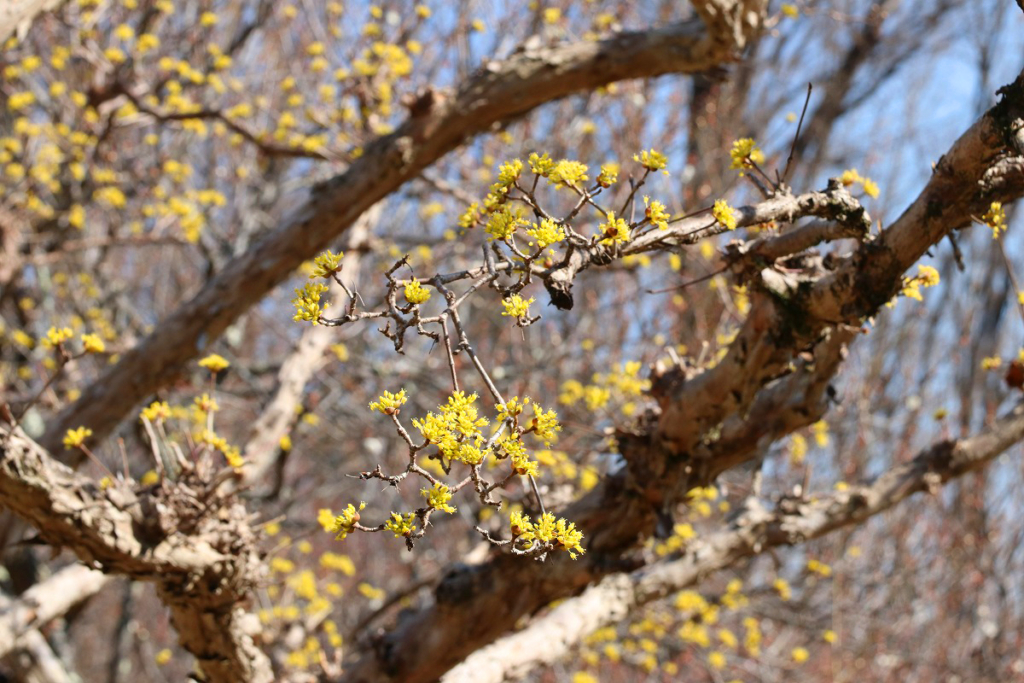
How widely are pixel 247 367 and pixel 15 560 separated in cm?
214

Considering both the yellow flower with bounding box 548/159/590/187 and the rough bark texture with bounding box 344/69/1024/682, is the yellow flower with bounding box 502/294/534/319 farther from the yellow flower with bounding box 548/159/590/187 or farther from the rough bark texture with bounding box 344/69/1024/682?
the rough bark texture with bounding box 344/69/1024/682

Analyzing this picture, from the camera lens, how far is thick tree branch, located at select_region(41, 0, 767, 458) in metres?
4.07

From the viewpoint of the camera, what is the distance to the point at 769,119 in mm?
10773

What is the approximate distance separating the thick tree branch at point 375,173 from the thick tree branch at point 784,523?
2.01 m

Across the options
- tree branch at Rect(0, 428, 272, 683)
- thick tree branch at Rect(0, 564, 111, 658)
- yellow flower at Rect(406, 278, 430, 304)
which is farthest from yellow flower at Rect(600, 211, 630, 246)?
thick tree branch at Rect(0, 564, 111, 658)

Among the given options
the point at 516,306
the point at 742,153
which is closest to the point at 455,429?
the point at 516,306

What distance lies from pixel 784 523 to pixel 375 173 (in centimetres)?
240

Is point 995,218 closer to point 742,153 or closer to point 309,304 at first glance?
point 742,153

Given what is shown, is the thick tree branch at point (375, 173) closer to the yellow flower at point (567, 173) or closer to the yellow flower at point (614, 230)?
the yellow flower at point (567, 173)

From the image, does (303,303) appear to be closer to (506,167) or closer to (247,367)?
(506,167)

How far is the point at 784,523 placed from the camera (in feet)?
12.7

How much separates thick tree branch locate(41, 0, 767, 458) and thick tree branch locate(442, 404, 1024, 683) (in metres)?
2.01

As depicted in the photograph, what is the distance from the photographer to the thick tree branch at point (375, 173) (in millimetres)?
4070

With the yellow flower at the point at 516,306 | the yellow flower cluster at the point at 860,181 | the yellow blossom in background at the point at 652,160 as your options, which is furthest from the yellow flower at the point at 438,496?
the yellow flower cluster at the point at 860,181
